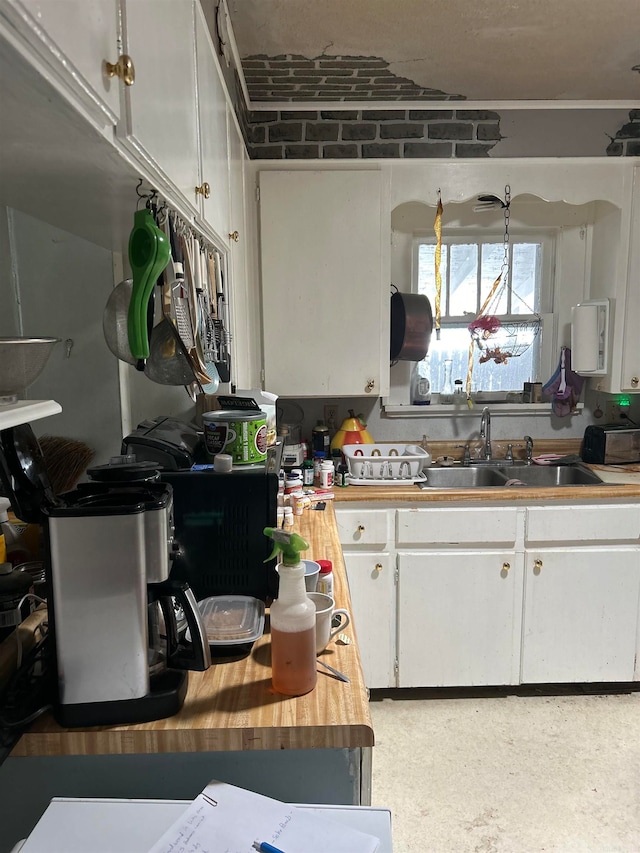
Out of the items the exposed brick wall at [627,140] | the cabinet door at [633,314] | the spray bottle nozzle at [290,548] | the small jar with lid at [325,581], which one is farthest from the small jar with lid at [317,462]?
the exposed brick wall at [627,140]

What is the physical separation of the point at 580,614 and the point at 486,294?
1639mm

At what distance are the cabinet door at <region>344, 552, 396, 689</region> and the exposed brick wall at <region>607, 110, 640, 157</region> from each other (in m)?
2.28

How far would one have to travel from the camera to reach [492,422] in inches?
121

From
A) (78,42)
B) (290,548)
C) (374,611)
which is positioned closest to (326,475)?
(374,611)

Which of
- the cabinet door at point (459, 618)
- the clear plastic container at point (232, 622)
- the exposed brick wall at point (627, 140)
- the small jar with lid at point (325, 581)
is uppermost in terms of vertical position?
the exposed brick wall at point (627, 140)

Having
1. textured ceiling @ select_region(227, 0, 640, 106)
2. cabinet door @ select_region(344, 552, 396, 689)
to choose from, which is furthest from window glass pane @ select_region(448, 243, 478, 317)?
cabinet door @ select_region(344, 552, 396, 689)

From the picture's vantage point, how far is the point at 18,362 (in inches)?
27.9

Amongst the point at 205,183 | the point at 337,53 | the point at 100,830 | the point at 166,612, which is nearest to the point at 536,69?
the point at 337,53

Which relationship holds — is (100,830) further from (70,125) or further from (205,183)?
(205,183)

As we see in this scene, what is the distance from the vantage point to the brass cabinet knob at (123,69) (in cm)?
77

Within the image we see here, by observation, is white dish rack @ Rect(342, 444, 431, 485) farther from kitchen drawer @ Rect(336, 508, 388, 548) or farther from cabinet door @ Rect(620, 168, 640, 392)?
cabinet door @ Rect(620, 168, 640, 392)

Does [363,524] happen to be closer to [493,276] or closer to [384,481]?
[384,481]

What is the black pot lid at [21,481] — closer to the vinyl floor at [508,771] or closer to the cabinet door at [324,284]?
the vinyl floor at [508,771]

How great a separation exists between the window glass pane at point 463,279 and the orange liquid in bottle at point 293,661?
2.45 metres
